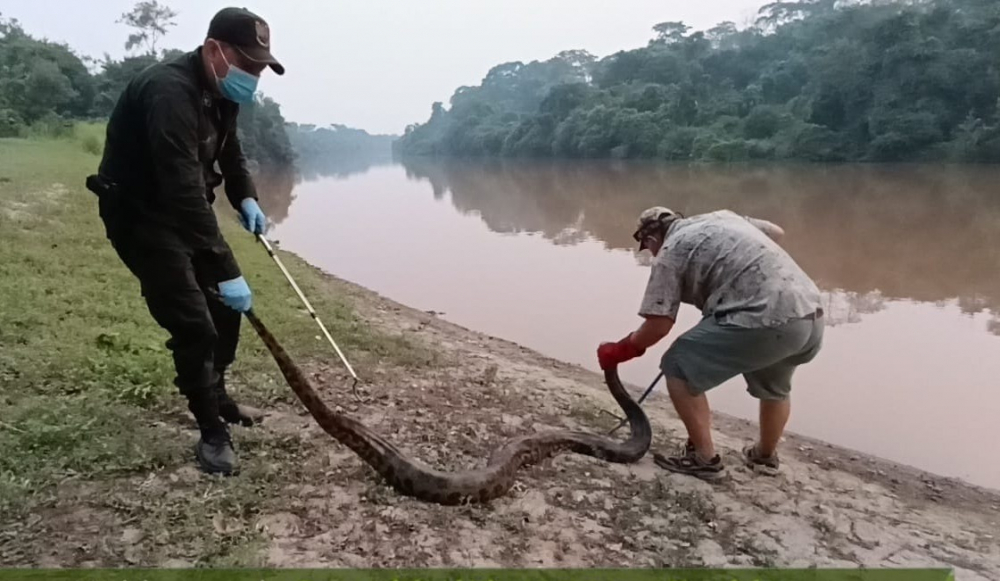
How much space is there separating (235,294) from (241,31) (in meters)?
1.20

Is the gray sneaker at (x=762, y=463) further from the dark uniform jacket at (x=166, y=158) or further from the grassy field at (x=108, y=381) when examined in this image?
the dark uniform jacket at (x=166, y=158)

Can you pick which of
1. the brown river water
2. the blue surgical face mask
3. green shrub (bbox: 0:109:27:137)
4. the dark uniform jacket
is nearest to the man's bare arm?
the dark uniform jacket

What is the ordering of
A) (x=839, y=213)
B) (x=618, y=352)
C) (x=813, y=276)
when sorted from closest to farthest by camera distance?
(x=618, y=352) → (x=813, y=276) → (x=839, y=213)

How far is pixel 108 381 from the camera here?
449 centimetres

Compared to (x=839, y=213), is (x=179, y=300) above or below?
below

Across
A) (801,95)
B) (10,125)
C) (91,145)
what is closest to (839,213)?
(91,145)

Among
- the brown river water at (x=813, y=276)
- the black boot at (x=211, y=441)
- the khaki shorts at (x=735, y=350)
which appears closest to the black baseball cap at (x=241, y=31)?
the black boot at (x=211, y=441)

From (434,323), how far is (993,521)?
21.0 ft

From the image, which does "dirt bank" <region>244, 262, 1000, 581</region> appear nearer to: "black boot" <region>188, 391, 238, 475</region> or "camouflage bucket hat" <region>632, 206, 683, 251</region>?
"black boot" <region>188, 391, 238, 475</region>

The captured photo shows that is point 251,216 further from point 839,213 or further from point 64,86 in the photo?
point 64,86

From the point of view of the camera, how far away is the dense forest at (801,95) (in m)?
36.6

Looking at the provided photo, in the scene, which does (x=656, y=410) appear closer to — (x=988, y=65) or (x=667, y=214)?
(x=667, y=214)

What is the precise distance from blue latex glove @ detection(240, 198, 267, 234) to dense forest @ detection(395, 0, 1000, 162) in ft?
126

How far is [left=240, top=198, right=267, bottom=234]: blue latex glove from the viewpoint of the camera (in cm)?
407
